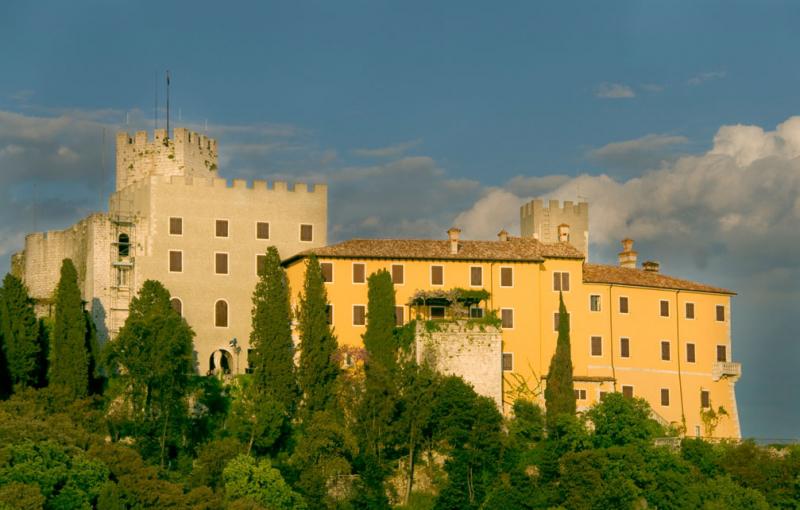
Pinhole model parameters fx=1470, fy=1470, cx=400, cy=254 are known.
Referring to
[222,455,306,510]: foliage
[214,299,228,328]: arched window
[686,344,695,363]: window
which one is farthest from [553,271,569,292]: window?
[222,455,306,510]: foliage

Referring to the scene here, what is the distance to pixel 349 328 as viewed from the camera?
2790 inches

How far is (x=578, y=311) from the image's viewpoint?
240 feet

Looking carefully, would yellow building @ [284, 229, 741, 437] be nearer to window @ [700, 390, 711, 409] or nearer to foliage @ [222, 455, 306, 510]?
window @ [700, 390, 711, 409]

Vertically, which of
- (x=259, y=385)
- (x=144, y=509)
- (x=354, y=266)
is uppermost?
(x=354, y=266)

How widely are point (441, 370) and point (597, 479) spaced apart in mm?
9939

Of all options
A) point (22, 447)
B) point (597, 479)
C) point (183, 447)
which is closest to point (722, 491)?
point (597, 479)

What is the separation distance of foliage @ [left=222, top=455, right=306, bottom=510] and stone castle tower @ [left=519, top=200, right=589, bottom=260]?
27348 millimetres

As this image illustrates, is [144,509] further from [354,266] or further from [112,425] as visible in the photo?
[354,266]

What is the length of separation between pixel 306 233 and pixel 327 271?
4776 millimetres

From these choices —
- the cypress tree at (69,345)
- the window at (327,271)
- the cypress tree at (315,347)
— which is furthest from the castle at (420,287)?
the cypress tree at (69,345)

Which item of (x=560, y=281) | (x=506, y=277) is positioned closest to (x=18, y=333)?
(x=506, y=277)

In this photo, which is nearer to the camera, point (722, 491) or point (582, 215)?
point (722, 491)

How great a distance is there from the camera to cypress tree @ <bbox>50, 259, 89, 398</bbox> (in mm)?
64562

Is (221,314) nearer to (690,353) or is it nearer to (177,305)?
(177,305)
